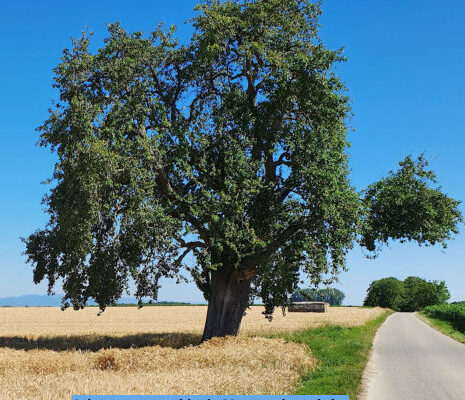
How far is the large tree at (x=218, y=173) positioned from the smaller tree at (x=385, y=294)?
13894 centimetres

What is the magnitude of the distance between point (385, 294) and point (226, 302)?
473ft

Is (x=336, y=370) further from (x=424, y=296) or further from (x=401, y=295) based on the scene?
(x=401, y=295)

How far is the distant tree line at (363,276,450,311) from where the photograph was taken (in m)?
152

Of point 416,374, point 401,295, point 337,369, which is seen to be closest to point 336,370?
point 337,369

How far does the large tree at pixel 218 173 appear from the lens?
2192 cm

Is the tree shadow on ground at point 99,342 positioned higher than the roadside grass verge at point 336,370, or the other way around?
the roadside grass verge at point 336,370

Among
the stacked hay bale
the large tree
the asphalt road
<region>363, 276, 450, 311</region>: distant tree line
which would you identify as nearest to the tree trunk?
the large tree

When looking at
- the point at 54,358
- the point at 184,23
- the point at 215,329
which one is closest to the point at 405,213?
the point at 215,329

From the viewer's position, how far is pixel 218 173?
23.3 m

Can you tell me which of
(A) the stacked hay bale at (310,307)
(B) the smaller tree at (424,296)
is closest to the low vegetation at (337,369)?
(A) the stacked hay bale at (310,307)

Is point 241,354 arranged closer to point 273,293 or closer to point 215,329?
point 215,329

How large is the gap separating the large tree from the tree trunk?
0.25 feet

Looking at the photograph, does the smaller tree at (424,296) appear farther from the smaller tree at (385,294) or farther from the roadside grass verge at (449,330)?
the roadside grass verge at (449,330)

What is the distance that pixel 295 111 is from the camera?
25328 millimetres
